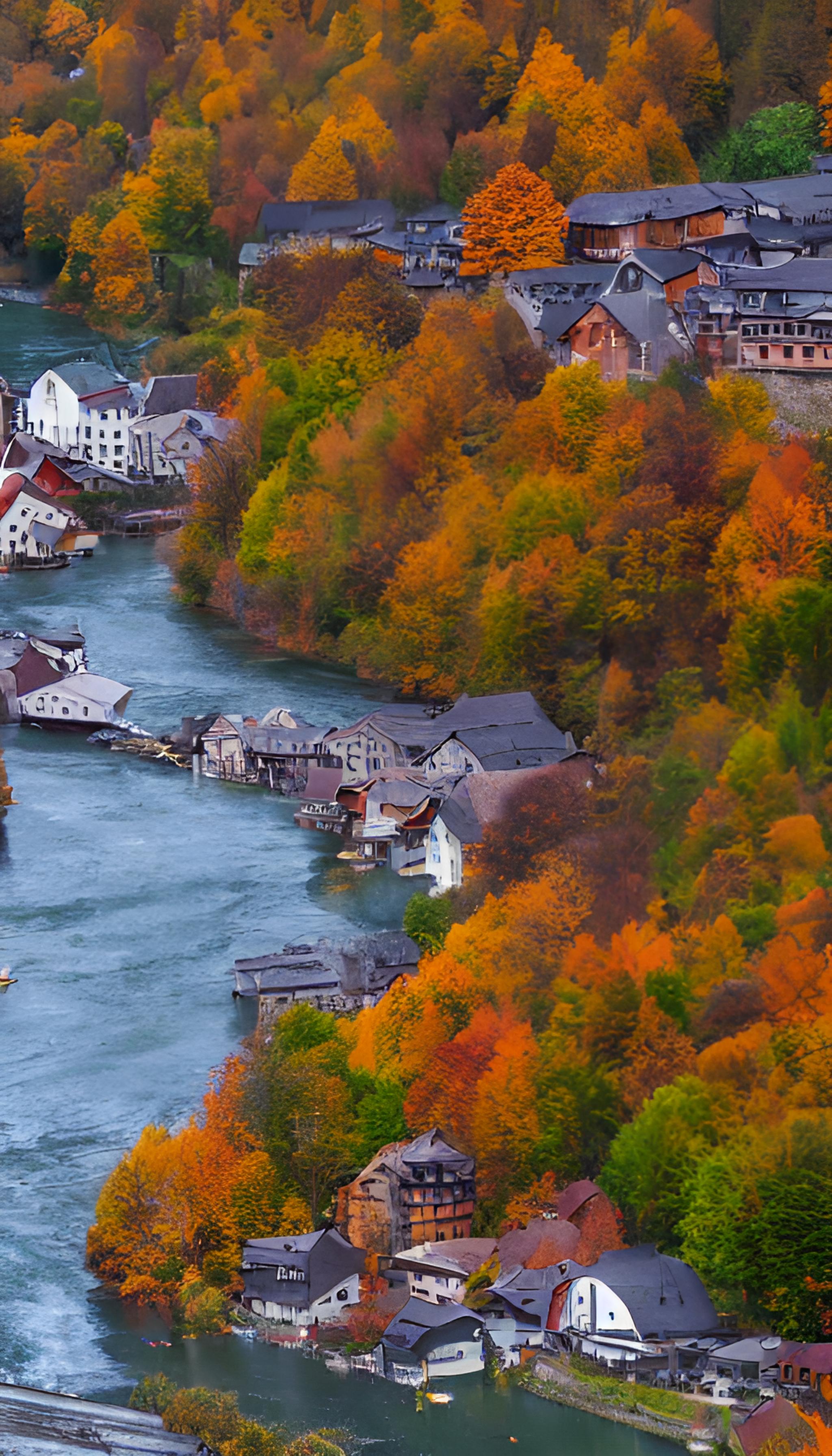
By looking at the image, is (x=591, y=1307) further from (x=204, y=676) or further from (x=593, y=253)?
(x=593, y=253)

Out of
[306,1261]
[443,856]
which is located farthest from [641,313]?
[306,1261]

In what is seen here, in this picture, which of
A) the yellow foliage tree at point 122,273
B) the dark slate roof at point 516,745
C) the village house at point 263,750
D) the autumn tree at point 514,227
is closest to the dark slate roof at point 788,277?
the autumn tree at point 514,227

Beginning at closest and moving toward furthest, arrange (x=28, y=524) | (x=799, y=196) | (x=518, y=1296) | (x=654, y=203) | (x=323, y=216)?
Result: (x=518, y=1296) < (x=799, y=196) < (x=654, y=203) < (x=28, y=524) < (x=323, y=216)

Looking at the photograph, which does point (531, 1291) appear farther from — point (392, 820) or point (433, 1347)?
point (392, 820)

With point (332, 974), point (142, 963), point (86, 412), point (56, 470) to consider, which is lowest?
point (142, 963)

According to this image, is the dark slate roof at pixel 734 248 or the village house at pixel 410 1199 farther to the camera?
the dark slate roof at pixel 734 248

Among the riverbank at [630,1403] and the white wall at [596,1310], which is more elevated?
the white wall at [596,1310]

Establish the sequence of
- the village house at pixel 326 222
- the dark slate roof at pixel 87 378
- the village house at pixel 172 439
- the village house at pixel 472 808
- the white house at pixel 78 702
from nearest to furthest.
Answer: the village house at pixel 472 808
the white house at pixel 78 702
the village house at pixel 172 439
the dark slate roof at pixel 87 378
the village house at pixel 326 222

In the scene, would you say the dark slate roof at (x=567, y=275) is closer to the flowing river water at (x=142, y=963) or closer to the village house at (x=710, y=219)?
the village house at (x=710, y=219)
